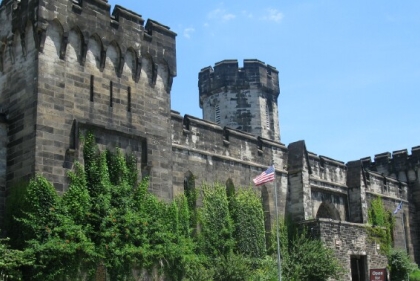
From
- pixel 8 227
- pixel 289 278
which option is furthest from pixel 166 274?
pixel 289 278

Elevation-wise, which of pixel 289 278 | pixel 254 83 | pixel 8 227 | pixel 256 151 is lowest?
pixel 289 278

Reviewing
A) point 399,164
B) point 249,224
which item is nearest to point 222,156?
point 249,224

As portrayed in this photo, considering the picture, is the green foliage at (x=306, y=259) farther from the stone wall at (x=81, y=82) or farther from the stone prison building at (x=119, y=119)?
the stone wall at (x=81, y=82)

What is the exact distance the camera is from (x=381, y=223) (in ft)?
118

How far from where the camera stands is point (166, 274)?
2116 cm

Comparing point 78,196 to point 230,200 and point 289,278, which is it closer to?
point 230,200

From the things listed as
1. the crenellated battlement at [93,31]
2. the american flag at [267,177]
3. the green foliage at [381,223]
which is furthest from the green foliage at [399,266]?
the crenellated battlement at [93,31]

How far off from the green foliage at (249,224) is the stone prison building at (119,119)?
80 cm

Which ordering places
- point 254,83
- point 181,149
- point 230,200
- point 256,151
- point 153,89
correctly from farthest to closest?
point 254,83, point 256,151, point 230,200, point 181,149, point 153,89

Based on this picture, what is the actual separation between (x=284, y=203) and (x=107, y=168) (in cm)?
1178

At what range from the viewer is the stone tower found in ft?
127

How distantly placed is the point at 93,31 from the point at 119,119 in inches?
124

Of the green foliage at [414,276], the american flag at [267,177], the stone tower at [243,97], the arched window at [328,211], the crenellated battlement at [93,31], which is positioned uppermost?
the stone tower at [243,97]

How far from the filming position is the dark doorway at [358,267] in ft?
98.1
